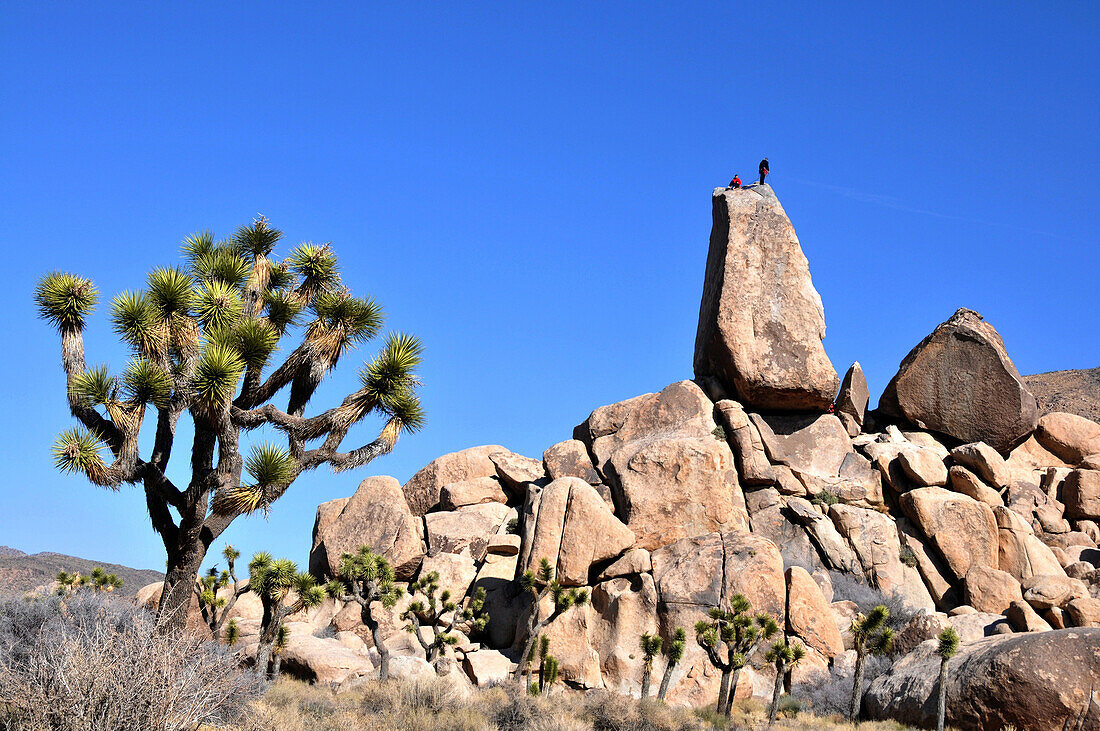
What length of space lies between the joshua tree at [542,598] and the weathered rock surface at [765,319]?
9.89 m

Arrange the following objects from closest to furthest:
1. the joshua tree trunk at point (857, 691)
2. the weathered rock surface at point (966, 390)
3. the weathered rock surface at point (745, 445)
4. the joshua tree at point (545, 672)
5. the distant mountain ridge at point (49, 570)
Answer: the joshua tree trunk at point (857, 691) < the joshua tree at point (545, 672) < the weathered rock surface at point (745, 445) < the weathered rock surface at point (966, 390) < the distant mountain ridge at point (49, 570)

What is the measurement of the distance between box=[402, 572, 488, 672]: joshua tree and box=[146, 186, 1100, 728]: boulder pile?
580 mm

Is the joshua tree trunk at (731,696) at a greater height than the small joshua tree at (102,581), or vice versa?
the small joshua tree at (102,581)

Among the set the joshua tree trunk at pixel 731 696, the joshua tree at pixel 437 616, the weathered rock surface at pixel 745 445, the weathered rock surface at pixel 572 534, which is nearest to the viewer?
the joshua tree trunk at pixel 731 696

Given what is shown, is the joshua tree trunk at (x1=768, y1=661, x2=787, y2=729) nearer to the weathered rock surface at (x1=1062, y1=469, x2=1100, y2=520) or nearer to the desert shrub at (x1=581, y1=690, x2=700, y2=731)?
the desert shrub at (x1=581, y1=690, x2=700, y2=731)

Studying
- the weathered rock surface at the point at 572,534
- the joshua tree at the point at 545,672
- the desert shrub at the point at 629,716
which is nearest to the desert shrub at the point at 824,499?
the weathered rock surface at the point at 572,534

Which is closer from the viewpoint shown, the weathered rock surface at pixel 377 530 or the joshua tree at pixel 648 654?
the joshua tree at pixel 648 654

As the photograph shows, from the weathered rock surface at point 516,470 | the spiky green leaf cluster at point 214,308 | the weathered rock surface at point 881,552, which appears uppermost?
the spiky green leaf cluster at point 214,308

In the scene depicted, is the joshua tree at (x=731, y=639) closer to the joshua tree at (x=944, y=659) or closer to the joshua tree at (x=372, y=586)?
the joshua tree at (x=944, y=659)

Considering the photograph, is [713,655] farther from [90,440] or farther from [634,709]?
[90,440]

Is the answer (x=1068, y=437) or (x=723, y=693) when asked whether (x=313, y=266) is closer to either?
(x=723, y=693)

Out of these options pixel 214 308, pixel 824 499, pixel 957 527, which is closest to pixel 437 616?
pixel 214 308

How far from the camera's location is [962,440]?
28.4 m

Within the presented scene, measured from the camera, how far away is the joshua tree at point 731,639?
16.2 metres
